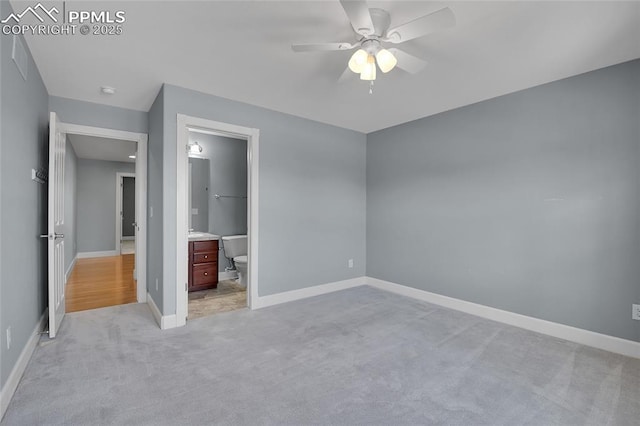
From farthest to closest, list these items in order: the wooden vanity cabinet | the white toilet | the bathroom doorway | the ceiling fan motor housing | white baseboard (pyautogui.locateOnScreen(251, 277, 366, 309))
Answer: the white toilet, the bathroom doorway, the wooden vanity cabinet, white baseboard (pyautogui.locateOnScreen(251, 277, 366, 309)), the ceiling fan motor housing

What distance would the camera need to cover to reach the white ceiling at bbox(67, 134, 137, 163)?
5.39 m

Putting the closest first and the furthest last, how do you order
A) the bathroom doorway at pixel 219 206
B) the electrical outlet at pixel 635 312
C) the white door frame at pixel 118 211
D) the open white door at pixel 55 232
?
the electrical outlet at pixel 635 312
the open white door at pixel 55 232
the bathroom doorway at pixel 219 206
the white door frame at pixel 118 211

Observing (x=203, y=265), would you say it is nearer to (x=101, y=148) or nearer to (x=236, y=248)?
(x=236, y=248)

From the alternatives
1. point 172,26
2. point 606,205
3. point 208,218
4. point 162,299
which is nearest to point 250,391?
point 162,299

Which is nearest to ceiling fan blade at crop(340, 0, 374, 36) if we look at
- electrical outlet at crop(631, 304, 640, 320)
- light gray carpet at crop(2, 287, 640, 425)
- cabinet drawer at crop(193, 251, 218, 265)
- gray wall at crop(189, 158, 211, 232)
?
light gray carpet at crop(2, 287, 640, 425)

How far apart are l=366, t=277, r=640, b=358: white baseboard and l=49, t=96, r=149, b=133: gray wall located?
160 inches

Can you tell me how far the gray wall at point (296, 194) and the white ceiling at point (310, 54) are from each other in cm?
32

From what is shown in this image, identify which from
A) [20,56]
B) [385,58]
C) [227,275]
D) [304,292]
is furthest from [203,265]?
[385,58]

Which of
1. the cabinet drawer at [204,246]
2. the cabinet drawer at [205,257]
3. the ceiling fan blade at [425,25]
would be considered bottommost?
the cabinet drawer at [205,257]

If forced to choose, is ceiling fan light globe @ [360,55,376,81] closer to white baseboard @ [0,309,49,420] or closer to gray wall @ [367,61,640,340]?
gray wall @ [367,61,640,340]

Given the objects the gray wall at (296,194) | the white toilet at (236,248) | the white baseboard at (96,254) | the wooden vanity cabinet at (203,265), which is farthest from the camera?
the white baseboard at (96,254)

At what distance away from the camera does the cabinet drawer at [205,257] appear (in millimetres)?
4352

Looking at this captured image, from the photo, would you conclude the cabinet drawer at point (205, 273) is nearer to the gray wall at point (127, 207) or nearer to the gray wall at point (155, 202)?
the gray wall at point (155, 202)

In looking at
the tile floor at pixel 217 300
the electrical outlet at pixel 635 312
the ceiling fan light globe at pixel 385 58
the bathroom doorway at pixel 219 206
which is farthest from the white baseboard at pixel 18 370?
the electrical outlet at pixel 635 312
